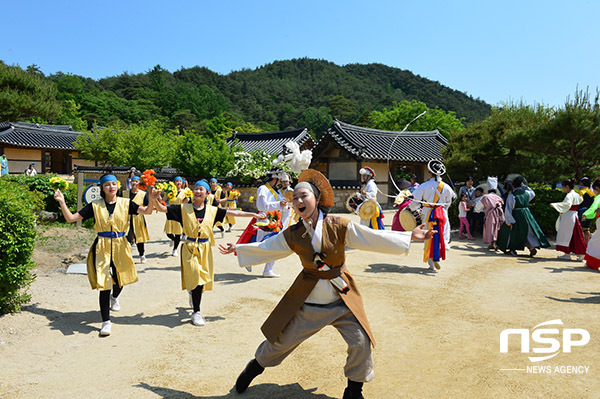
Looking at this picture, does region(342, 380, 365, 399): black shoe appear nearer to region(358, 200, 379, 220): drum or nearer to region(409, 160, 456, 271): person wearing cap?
region(358, 200, 379, 220): drum

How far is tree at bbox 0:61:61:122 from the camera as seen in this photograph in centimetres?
2573

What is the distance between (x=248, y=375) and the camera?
11.4ft

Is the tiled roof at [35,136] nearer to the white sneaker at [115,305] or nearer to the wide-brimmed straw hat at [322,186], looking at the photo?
the white sneaker at [115,305]

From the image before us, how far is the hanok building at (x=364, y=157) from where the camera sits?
22625mm

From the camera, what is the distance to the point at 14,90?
26344 mm

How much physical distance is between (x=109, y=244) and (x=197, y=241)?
1.03 metres

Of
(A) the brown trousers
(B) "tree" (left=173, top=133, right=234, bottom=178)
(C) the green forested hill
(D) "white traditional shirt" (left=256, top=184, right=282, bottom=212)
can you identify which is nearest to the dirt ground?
(A) the brown trousers

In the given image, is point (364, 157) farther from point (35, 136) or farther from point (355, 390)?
point (35, 136)

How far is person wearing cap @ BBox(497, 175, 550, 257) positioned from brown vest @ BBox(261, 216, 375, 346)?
8.36m

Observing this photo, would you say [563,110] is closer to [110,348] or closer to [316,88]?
[110,348]

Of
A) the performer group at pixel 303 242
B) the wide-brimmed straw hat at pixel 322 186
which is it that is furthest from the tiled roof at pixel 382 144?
the wide-brimmed straw hat at pixel 322 186

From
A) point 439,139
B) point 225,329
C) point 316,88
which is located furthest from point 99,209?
point 316,88

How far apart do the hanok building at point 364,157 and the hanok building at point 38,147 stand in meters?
19.4

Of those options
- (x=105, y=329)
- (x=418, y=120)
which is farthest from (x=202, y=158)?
(x=418, y=120)
